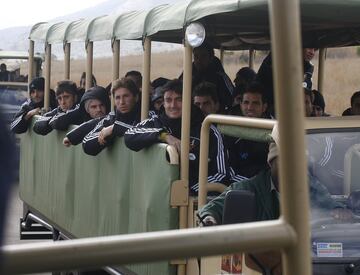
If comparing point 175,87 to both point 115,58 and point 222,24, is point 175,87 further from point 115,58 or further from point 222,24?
point 115,58

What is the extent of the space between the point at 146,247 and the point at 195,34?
4030mm

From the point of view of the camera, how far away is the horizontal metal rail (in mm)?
1395

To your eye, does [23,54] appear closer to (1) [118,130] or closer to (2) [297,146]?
(1) [118,130]

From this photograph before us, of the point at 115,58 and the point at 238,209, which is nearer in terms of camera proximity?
the point at 238,209

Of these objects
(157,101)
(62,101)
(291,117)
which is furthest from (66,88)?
(291,117)

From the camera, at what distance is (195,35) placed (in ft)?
17.8

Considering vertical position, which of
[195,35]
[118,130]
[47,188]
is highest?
[195,35]

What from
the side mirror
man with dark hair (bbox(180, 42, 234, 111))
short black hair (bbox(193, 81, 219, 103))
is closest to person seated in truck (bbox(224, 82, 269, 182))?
short black hair (bbox(193, 81, 219, 103))

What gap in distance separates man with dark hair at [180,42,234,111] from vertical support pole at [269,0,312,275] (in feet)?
19.5

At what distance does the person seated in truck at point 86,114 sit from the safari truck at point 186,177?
0.21 metres

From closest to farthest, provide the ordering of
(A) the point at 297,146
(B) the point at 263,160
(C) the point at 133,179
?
(A) the point at 297,146 < (B) the point at 263,160 < (C) the point at 133,179

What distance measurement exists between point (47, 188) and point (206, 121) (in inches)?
173

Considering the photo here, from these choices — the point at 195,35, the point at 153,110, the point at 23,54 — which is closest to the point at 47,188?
the point at 153,110

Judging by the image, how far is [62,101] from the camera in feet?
29.2
